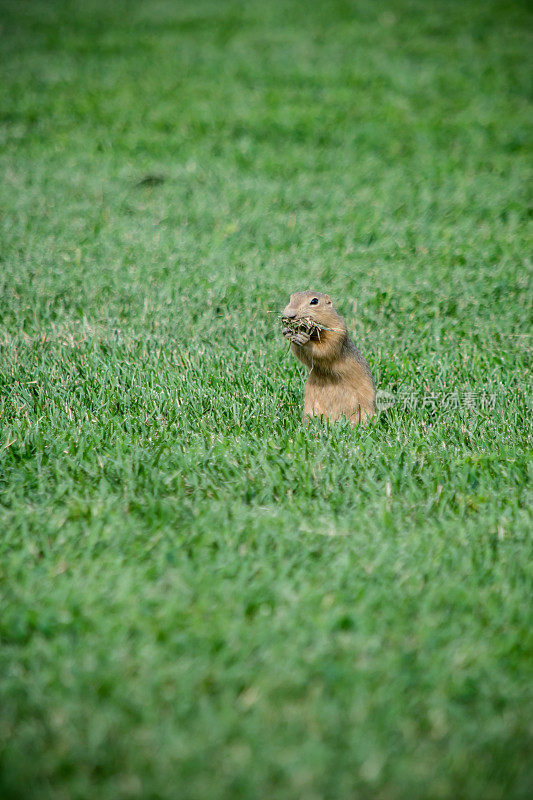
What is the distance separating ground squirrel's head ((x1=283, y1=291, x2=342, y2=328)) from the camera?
3.34 metres

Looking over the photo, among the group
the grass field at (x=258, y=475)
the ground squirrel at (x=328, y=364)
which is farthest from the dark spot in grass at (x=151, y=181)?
the ground squirrel at (x=328, y=364)

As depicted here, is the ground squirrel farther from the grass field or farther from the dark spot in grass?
the dark spot in grass

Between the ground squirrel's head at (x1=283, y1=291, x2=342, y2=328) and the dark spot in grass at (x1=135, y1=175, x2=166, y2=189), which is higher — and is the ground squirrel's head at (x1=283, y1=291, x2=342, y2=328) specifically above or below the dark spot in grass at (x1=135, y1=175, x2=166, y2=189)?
below

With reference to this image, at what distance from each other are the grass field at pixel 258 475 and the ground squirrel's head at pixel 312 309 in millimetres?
520

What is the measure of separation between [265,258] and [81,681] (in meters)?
4.33

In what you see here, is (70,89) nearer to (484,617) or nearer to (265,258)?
(265,258)

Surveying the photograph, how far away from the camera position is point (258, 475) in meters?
2.99

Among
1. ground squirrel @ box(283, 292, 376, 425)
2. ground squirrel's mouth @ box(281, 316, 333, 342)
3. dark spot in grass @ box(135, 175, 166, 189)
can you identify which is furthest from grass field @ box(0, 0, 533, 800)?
ground squirrel's mouth @ box(281, 316, 333, 342)

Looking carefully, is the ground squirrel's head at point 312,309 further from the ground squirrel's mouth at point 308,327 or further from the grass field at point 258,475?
the grass field at point 258,475

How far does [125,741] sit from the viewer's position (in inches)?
70.0

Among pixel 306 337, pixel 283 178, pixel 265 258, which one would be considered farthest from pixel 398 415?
pixel 283 178

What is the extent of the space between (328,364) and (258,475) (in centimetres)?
69

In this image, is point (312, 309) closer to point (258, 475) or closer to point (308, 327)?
point (308, 327)

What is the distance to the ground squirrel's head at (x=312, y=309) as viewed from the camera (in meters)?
3.34
